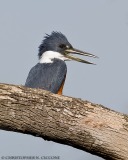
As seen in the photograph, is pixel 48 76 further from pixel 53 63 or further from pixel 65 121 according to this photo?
pixel 65 121

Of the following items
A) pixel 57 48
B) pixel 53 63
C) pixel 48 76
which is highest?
pixel 57 48

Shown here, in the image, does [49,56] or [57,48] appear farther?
[57,48]

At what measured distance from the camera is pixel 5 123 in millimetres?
5305

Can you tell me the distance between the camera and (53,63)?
9977 millimetres

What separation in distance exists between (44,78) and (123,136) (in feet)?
12.4

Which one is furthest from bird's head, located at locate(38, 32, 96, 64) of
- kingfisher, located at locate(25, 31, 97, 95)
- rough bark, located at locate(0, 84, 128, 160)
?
rough bark, located at locate(0, 84, 128, 160)

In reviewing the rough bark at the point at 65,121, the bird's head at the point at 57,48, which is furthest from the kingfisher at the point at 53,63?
the rough bark at the point at 65,121

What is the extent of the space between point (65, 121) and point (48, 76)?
12.8ft

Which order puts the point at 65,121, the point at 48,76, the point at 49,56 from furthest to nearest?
the point at 49,56, the point at 48,76, the point at 65,121

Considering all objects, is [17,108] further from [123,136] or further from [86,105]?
[123,136]

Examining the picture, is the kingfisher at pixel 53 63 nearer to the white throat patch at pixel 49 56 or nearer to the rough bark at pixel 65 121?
the white throat patch at pixel 49 56

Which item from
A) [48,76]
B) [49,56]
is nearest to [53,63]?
[49,56]

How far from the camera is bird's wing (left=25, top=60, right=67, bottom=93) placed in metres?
8.88

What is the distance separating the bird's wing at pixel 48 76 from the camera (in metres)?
8.88
